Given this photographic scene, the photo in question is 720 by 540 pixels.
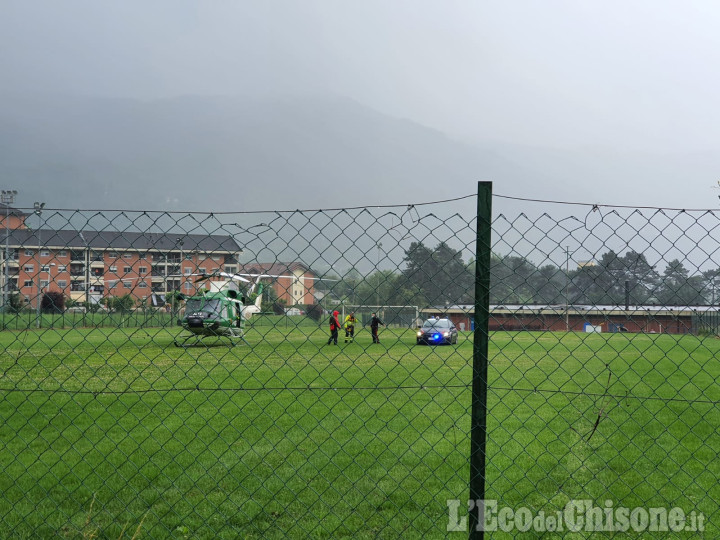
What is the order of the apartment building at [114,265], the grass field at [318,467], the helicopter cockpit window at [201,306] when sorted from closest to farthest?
the apartment building at [114,265]
the helicopter cockpit window at [201,306]
the grass field at [318,467]

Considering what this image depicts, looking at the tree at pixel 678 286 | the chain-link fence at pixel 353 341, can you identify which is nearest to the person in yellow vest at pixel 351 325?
the chain-link fence at pixel 353 341

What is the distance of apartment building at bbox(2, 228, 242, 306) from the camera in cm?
279

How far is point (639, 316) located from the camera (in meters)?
2.86

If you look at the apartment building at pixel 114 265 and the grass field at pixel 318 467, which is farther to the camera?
the grass field at pixel 318 467

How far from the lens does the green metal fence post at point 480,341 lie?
266cm

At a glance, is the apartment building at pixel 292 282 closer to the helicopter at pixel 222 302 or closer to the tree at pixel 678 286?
the helicopter at pixel 222 302

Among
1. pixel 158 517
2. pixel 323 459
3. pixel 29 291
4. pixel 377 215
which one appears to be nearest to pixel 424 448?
pixel 323 459

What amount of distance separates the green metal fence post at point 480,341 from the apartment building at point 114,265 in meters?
1.12

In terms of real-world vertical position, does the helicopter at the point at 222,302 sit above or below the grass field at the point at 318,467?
above

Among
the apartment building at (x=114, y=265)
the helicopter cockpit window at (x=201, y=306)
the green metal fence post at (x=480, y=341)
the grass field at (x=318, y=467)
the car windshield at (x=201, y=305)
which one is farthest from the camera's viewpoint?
the grass field at (x=318, y=467)

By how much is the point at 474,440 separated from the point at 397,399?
6219mm

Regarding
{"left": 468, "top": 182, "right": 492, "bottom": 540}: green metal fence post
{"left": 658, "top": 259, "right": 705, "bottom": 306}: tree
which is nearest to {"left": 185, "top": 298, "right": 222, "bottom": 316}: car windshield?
{"left": 468, "top": 182, "right": 492, "bottom": 540}: green metal fence post

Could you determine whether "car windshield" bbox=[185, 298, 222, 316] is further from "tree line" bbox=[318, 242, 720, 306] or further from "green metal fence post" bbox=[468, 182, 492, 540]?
"green metal fence post" bbox=[468, 182, 492, 540]

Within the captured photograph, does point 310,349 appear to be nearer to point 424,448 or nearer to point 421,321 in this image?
point 424,448
